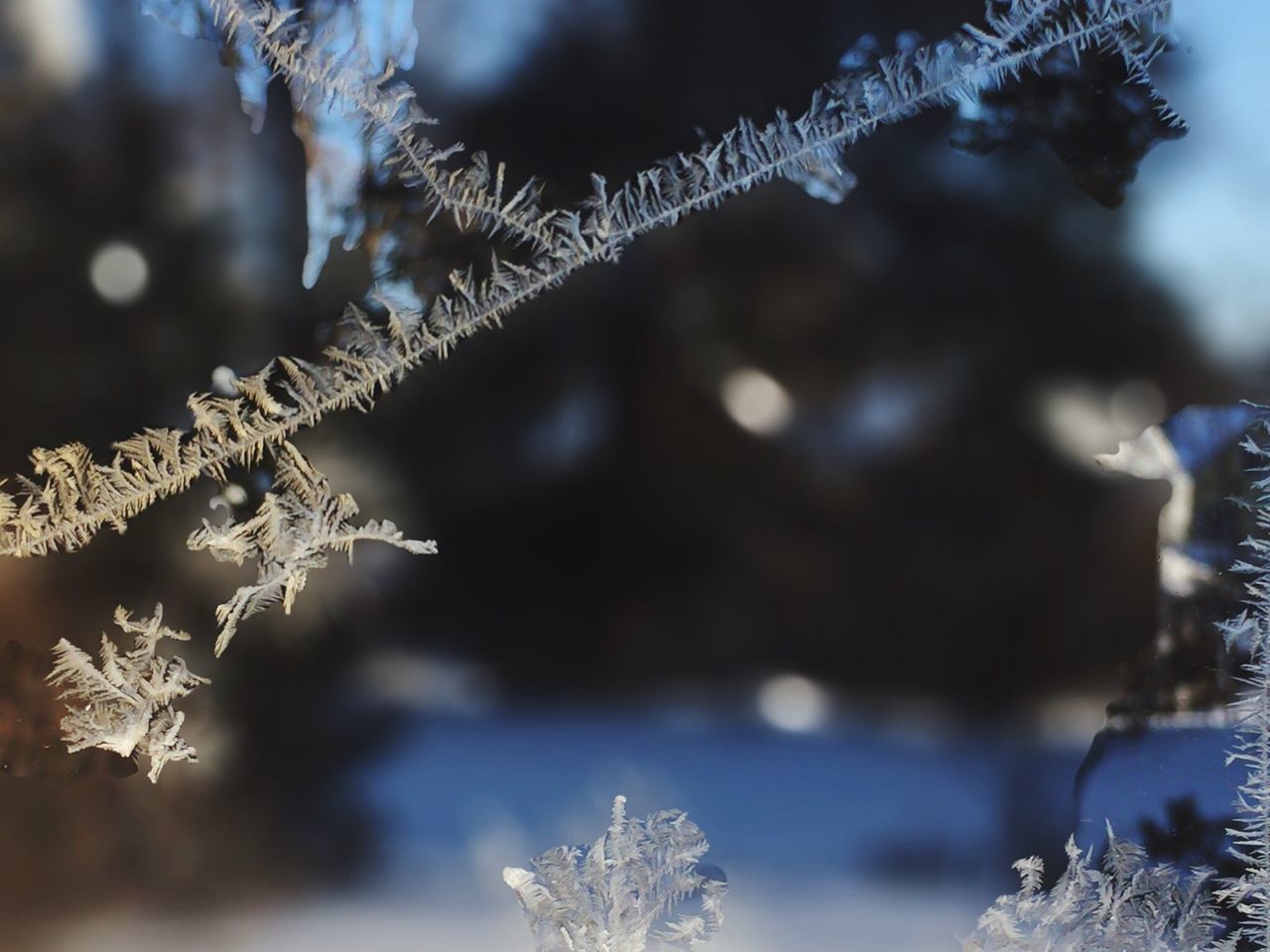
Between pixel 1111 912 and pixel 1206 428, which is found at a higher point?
pixel 1206 428

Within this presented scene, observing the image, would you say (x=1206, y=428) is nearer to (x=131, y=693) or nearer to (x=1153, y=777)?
(x=1153, y=777)

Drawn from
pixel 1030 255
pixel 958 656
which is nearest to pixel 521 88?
pixel 1030 255

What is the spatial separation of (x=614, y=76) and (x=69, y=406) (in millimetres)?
555

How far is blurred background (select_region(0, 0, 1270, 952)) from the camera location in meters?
0.78

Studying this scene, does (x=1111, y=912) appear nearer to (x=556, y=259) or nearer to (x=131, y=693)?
(x=556, y=259)

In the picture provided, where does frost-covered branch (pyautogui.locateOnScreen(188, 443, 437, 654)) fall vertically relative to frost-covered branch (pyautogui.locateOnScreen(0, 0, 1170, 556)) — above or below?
below

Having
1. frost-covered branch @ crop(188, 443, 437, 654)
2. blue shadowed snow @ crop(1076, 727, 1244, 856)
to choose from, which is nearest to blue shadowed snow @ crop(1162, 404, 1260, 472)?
blue shadowed snow @ crop(1076, 727, 1244, 856)

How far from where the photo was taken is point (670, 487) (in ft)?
2.65

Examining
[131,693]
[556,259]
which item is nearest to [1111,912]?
[556,259]

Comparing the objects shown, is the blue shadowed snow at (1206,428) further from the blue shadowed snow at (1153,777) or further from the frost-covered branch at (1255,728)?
the blue shadowed snow at (1153,777)

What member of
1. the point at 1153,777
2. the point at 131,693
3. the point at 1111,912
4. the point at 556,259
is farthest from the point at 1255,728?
the point at 131,693

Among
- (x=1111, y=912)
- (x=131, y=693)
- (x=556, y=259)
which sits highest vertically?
(x=556, y=259)

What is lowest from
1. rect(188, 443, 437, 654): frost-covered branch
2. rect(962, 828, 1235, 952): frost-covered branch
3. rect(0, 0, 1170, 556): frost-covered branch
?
rect(962, 828, 1235, 952): frost-covered branch

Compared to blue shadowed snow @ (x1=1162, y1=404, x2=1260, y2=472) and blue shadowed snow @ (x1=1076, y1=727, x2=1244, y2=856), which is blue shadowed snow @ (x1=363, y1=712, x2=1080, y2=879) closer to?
blue shadowed snow @ (x1=1076, y1=727, x2=1244, y2=856)
